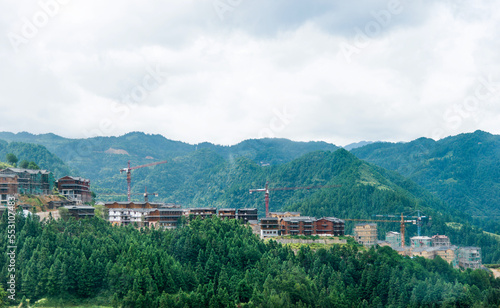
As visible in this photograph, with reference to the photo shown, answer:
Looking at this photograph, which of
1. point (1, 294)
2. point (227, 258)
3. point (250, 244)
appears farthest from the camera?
point (250, 244)

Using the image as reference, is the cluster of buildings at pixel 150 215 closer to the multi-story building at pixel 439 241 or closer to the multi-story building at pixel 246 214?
the multi-story building at pixel 246 214

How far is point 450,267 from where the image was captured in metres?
91.9

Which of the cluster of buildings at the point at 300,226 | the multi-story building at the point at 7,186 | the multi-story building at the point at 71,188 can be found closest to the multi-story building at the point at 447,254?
the cluster of buildings at the point at 300,226

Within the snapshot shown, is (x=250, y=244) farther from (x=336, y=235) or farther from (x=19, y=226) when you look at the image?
(x=19, y=226)

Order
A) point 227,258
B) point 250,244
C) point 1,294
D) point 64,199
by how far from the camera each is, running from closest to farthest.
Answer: point 1,294, point 227,258, point 250,244, point 64,199

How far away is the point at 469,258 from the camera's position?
114938 mm

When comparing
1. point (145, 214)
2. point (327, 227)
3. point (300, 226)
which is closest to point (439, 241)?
point (327, 227)

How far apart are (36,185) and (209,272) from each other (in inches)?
1278

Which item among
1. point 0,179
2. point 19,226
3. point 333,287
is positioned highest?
point 0,179

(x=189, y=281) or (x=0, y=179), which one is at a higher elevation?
(x=0, y=179)

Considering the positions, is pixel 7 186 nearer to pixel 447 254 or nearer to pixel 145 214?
pixel 145 214

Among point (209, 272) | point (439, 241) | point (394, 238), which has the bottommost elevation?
point (209, 272)

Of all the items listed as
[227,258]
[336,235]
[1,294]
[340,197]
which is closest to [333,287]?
[227,258]

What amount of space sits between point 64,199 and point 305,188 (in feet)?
323
